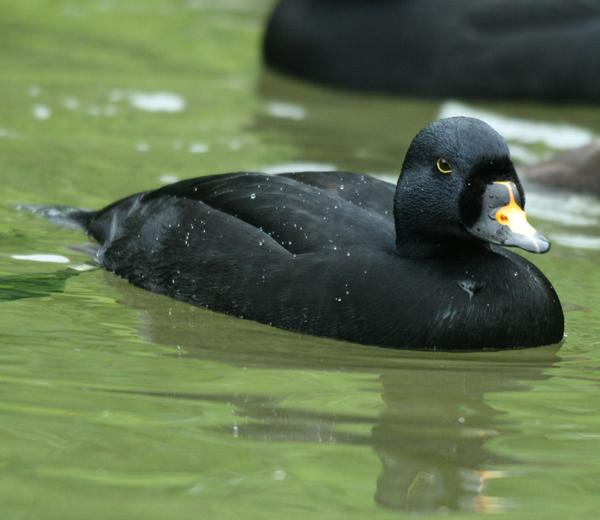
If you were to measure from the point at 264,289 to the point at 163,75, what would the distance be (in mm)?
5423

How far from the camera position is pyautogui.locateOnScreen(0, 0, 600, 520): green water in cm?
418

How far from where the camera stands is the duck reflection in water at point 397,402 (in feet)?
14.3

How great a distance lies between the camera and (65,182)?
8203 mm

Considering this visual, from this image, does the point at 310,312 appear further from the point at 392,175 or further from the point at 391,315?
the point at 392,175

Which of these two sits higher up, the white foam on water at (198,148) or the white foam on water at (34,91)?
the white foam on water at (198,148)

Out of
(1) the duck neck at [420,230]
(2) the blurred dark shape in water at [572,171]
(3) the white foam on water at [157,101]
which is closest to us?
(1) the duck neck at [420,230]

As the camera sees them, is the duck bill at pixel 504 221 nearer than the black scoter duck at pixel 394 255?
Yes

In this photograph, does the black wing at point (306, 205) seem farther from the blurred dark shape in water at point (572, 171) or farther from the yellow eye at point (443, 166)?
the blurred dark shape in water at point (572, 171)

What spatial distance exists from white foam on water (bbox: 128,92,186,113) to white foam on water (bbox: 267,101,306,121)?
612mm

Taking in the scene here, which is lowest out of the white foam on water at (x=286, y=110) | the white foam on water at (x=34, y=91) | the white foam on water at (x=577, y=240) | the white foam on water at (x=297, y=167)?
the white foam on water at (x=34, y=91)

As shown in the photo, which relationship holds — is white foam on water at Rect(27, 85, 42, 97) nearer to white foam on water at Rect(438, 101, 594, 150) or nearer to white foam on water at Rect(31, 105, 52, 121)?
white foam on water at Rect(31, 105, 52, 121)

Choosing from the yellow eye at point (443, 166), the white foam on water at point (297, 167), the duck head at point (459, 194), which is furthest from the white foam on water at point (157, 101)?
the yellow eye at point (443, 166)

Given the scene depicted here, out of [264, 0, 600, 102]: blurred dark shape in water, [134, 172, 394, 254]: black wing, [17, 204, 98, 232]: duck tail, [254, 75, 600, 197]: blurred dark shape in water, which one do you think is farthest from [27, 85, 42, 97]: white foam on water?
[134, 172, 394, 254]: black wing

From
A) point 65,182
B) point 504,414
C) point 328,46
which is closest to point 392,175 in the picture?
point 65,182
